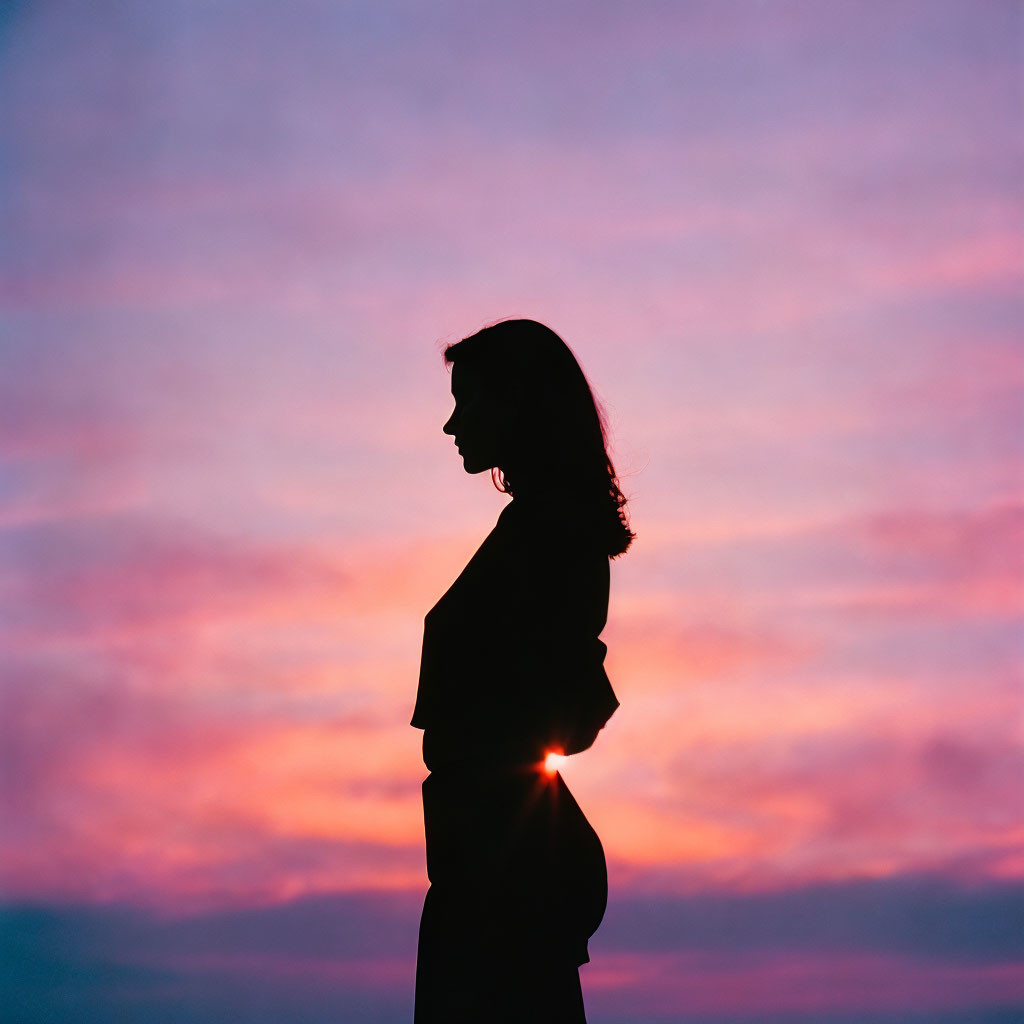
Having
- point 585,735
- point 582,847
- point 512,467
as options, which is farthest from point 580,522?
point 582,847

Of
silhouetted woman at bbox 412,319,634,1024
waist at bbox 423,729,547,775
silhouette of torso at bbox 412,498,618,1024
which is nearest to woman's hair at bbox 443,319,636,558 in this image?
silhouetted woman at bbox 412,319,634,1024

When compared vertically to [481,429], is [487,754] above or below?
below

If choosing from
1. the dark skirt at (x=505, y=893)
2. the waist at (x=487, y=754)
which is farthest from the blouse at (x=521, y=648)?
the dark skirt at (x=505, y=893)

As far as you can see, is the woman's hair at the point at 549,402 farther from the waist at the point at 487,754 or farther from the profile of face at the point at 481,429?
the waist at the point at 487,754

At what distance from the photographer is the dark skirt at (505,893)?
5.19 m

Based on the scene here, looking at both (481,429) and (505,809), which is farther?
(481,429)

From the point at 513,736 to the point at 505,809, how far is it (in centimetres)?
25

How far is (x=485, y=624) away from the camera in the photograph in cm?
528

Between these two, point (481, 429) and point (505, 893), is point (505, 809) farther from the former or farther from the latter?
point (481, 429)

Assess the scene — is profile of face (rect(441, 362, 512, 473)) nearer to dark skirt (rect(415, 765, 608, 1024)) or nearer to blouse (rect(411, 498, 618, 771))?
blouse (rect(411, 498, 618, 771))

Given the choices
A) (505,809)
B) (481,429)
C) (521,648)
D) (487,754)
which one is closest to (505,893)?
(505,809)

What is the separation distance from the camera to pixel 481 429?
545 cm

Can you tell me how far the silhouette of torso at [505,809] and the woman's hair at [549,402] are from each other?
37cm

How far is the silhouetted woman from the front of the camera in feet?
17.0
